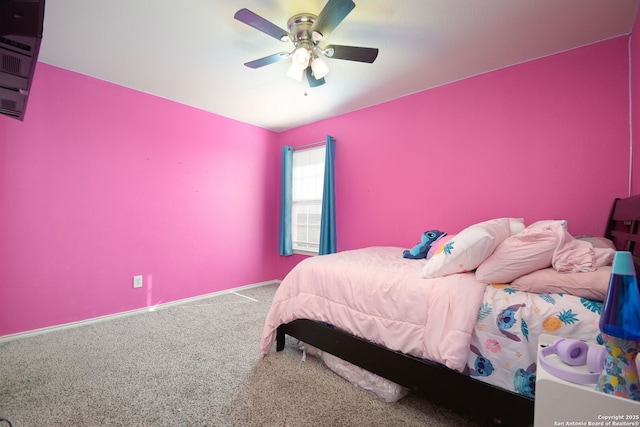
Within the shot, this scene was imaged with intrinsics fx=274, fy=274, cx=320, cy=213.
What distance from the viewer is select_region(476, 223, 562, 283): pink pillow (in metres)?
1.34

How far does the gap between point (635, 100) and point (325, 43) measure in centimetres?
217

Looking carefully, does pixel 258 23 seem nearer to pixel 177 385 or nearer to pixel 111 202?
pixel 177 385

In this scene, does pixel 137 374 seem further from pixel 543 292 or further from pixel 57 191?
pixel 543 292

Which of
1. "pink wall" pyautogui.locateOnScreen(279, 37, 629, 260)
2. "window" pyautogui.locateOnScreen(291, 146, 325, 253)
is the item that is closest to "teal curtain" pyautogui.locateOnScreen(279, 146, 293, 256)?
"window" pyautogui.locateOnScreen(291, 146, 325, 253)

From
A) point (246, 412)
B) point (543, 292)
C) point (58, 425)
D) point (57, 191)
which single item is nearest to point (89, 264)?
point (57, 191)

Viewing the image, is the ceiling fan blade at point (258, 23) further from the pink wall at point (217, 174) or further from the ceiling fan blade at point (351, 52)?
the pink wall at point (217, 174)

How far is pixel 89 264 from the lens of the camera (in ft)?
8.75

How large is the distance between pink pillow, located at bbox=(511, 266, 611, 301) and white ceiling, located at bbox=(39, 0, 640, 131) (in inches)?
63.9

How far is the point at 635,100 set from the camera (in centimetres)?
182

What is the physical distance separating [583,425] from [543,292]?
0.74 metres

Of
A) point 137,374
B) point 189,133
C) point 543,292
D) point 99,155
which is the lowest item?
point 137,374

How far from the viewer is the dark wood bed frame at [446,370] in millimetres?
1194

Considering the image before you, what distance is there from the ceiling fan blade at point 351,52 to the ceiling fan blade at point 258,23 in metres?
0.30

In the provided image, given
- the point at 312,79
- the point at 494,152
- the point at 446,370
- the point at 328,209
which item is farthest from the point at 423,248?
the point at 312,79
